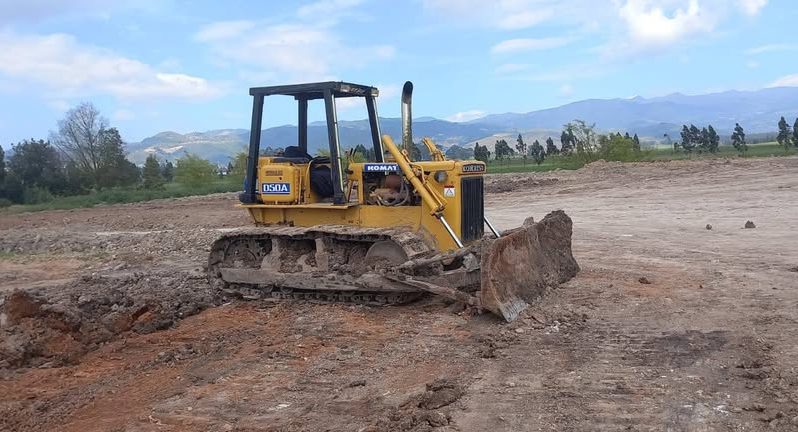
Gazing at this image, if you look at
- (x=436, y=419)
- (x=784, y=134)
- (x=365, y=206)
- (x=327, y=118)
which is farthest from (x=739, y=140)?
(x=436, y=419)

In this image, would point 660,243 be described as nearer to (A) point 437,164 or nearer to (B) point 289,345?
(A) point 437,164

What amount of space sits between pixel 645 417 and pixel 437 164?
Result: 481 cm

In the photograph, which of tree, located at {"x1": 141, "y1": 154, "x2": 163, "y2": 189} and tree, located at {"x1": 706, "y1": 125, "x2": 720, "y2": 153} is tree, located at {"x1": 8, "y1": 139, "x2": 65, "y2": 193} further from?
tree, located at {"x1": 706, "y1": 125, "x2": 720, "y2": 153}

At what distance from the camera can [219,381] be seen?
638 cm

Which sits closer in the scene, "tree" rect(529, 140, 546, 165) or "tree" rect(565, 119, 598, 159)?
"tree" rect(565, 119, 598, 159)

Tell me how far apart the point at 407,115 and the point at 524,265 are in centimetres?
263

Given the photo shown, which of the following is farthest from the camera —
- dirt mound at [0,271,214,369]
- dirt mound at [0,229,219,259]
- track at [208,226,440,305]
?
dirt mound at [0,229,219,259]

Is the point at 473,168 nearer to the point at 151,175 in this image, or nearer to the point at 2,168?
the point at 2,168

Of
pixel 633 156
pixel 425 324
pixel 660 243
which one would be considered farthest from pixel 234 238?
pixel 633 156

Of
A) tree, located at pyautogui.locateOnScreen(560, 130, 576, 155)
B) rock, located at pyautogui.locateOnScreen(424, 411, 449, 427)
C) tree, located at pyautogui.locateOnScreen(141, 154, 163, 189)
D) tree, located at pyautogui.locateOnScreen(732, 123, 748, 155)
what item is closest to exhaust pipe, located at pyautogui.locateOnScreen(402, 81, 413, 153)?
rock, located at pyautogui.locateOnScreen(424, 411, 449, 427)

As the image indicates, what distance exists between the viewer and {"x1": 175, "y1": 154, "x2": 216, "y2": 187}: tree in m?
49.9

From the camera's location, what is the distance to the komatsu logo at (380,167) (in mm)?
9477

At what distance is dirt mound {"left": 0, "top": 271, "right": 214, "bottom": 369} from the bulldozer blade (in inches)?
153

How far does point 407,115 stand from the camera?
980 cm
